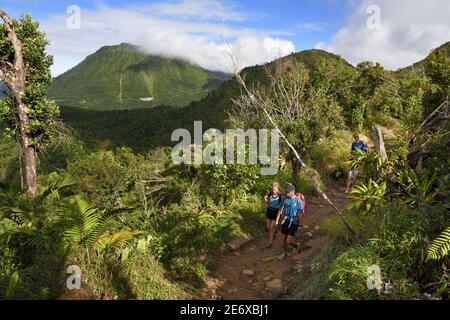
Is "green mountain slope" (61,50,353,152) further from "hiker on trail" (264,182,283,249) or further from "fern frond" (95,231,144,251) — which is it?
"fern frond" (95,231,144,251)

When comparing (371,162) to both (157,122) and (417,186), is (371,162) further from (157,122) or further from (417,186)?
(157,122)

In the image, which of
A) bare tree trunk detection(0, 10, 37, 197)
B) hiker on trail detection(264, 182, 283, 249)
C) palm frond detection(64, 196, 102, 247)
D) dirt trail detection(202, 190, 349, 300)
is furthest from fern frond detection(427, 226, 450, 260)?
bare tree trunk detection(0, 10, 37, 197)

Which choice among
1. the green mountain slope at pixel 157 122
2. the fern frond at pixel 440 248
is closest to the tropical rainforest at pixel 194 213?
the fern frond at pixel 440 248

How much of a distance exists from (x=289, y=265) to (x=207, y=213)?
2463 millimetres

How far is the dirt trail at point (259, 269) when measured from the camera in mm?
6879

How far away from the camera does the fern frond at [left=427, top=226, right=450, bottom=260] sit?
4781 mm

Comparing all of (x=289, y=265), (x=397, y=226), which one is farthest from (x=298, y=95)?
(x=397, y=226)

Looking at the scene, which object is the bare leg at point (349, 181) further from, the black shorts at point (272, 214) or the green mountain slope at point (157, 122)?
the green mountain slope at point (157, 122)
